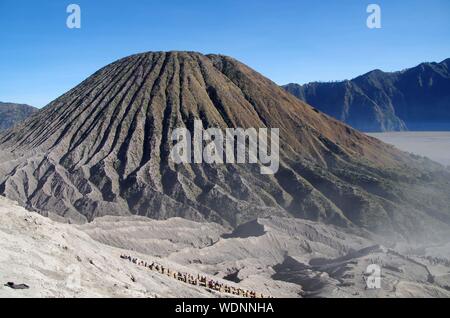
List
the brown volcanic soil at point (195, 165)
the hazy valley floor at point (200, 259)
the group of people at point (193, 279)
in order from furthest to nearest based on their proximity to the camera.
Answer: the brown volcanic soil at point (195, 165), the group of people at point (193, 279), the hazy valley floor at point (200, 259)

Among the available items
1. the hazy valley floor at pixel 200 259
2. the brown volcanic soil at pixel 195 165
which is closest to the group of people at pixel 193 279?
the hazy valley floor at pixel 200 259

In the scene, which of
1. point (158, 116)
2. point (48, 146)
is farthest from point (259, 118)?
point (48, 146)

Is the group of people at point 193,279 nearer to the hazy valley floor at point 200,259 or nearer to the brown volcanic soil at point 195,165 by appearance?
the hazy valley floor at point 200,259

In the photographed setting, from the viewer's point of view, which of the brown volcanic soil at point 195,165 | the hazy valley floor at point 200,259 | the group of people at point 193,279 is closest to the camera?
the hazy valley floor at point 200,259

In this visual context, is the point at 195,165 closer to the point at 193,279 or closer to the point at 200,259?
the point at 200,259

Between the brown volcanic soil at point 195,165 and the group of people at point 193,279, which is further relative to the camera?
the brown volcanic soil at point 195,165

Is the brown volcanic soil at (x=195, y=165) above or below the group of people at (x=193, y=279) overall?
above
